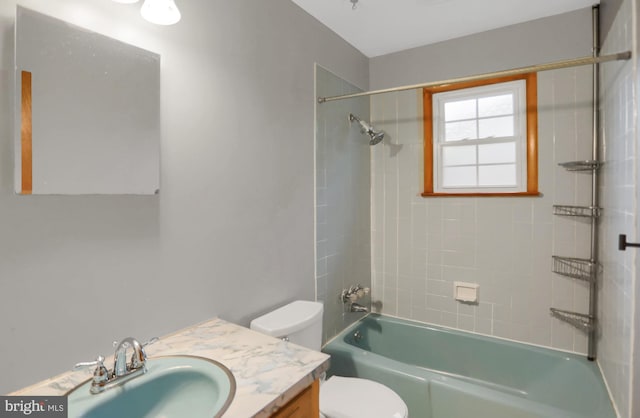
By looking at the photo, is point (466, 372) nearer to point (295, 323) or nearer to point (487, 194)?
point (487, 194)

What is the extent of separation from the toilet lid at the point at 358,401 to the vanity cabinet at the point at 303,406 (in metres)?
0.55

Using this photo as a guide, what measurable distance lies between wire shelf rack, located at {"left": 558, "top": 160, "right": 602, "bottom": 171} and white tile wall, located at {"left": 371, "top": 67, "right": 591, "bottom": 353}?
0.23ft

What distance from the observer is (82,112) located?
3.31 feet

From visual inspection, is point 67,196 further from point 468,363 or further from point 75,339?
point 468,363

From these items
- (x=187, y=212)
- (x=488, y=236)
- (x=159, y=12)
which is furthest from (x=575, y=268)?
(x=159, y=12)

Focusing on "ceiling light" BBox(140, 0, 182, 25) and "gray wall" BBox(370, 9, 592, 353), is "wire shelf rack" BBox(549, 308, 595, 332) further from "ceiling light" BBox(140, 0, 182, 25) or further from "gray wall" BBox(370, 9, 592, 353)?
"ceiling light" BBox(140, 0, 182, 25)

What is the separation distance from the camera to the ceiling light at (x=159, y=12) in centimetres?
112

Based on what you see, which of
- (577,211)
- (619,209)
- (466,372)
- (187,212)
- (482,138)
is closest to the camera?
(187,212)

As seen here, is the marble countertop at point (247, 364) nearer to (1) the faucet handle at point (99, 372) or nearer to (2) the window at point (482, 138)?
(1) the faucet handle at point (99, 372)

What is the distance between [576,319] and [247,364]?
84.6 inches

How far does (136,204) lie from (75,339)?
1.53 ft

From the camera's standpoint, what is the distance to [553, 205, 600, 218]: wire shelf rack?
6.54 ft

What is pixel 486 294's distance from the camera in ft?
7.89

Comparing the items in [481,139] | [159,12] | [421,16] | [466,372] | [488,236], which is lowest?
[466,372]
